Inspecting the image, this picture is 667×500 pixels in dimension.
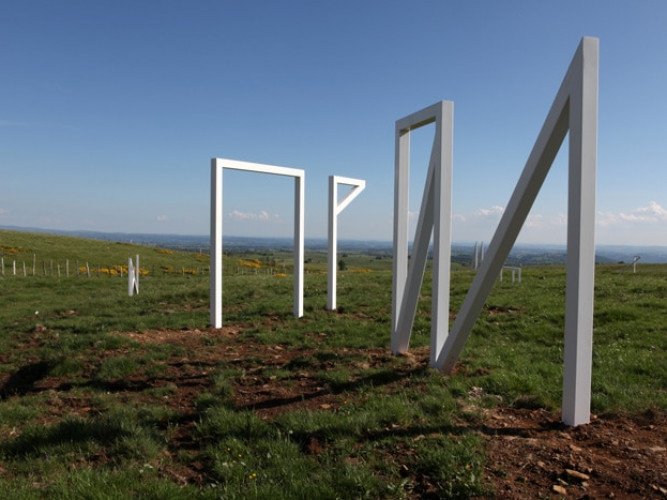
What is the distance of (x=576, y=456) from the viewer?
172 inches

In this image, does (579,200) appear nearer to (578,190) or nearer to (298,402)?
(578,190)

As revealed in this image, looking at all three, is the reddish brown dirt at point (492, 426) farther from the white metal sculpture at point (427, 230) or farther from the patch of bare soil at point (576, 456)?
the white metal sculpture at point (427, 230)

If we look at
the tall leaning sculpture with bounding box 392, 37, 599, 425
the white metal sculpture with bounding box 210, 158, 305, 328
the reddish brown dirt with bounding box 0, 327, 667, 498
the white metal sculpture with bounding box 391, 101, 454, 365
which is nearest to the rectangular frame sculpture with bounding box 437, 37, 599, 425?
the tall leaning sculpture with bounding box 392, 37, 599, 425

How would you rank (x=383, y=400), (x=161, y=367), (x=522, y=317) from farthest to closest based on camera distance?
1. (x=522, y=317)
2. (x=161, y=367)
3. (x=383, y=400)

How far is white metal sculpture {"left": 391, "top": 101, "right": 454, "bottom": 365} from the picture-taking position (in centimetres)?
725

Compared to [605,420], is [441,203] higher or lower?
higher

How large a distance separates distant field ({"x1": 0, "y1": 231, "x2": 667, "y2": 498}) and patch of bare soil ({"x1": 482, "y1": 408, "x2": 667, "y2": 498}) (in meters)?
0.03

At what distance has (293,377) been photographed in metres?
7.12

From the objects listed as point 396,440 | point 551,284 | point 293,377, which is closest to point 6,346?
point 293,377

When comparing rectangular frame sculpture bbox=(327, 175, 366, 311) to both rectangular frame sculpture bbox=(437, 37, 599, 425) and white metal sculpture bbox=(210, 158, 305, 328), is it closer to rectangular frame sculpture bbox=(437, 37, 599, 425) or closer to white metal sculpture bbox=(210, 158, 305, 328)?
white metal sculpture bbox=(210, 158, 305, 328)

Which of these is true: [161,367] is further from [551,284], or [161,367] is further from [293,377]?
[551,284]

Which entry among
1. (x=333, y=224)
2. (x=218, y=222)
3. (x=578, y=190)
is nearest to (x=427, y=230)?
(x=578, y=190)

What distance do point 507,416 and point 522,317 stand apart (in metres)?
6.08

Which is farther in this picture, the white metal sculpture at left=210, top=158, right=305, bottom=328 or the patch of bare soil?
the white metal sculpture at left=210, top=158, right=305, bottom=328
